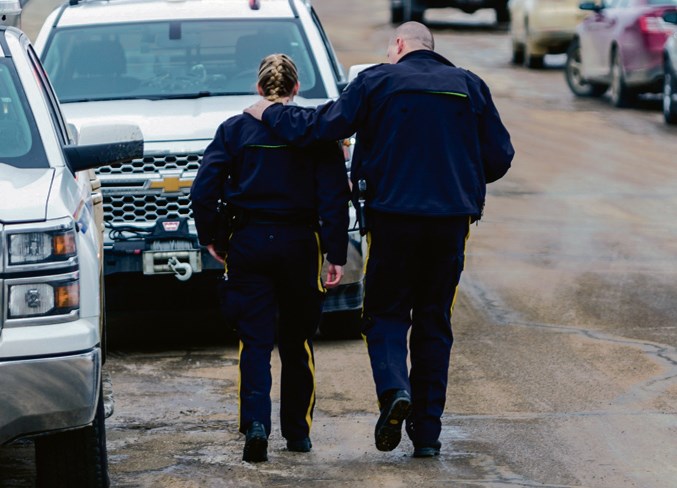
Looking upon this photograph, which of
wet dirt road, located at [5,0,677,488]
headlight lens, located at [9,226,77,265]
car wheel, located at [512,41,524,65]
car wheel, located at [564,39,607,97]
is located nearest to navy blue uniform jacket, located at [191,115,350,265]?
wet dirt road, located at [5,0,677,488]

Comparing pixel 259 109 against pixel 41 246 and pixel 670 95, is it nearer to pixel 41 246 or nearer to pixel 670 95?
pixel 41 246

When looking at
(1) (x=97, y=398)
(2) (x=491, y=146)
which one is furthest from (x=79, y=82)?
(1) (x=97, y=398)

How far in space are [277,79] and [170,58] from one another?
3570 mm

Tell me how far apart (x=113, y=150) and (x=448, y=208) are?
132 centimetres

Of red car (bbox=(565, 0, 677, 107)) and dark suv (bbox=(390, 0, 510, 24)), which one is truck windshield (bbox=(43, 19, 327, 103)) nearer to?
red car (bbox=(565, 0, 677, 107))

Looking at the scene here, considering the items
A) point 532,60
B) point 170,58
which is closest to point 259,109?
point 170,58

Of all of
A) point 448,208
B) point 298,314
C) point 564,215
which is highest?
Result: point 448,208

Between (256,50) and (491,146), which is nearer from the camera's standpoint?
(491,146)

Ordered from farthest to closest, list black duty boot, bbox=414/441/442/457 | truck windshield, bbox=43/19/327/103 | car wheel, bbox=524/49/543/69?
car wheel, bbox=524/49/543/69, truck windshield, bbox=43/19/327/103, black duty boot, bbox=414/441/442/457

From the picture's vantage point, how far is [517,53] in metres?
26.4

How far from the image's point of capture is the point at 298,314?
22.0ft

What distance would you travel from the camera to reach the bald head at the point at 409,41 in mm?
6594

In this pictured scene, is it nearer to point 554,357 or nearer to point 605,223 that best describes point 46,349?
point 554,357

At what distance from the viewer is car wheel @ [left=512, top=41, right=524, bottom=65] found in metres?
26.1
